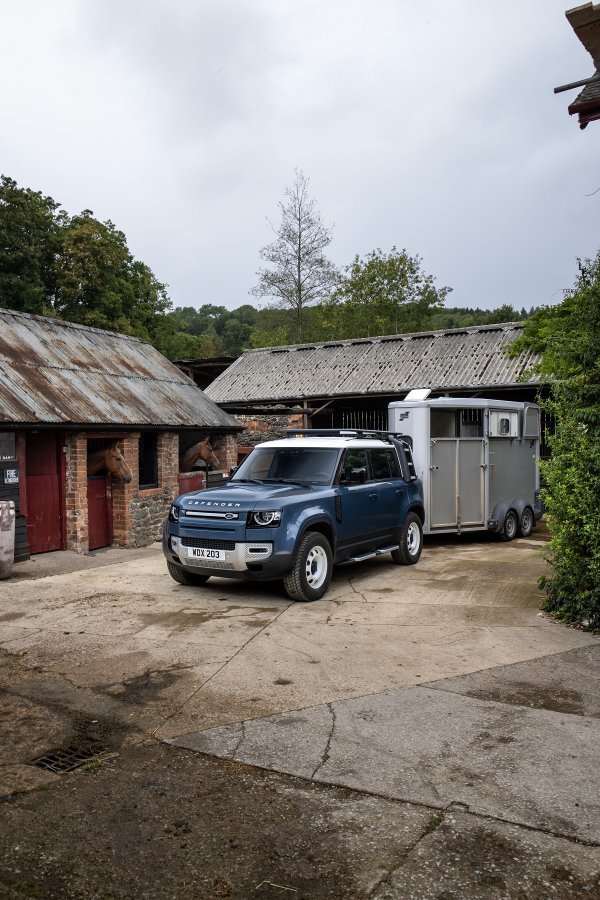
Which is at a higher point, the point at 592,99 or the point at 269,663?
Answer: the point at 592,99

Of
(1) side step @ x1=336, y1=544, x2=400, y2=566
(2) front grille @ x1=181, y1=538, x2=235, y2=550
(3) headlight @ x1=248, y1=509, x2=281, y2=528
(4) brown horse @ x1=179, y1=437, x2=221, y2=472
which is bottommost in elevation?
(1) side step @ x1=336, y1=544, x2=400, y2=566

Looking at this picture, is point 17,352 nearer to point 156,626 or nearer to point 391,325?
point 156,626

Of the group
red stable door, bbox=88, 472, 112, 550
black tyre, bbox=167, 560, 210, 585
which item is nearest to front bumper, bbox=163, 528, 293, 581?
black tyre, bbox=167, 560, 210, 585

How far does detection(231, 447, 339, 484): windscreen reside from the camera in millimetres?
9531

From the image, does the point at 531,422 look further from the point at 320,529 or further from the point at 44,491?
the point at 44,491

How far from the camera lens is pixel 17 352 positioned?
13148 millimetres

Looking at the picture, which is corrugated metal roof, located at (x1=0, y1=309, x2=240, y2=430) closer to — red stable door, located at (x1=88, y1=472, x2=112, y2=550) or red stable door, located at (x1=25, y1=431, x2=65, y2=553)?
red stable door, located at (x1=25, y1=431, x2=65, y2=553)

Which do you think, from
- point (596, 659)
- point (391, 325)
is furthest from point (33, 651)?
point (391, 325)

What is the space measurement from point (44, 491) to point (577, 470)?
883cm

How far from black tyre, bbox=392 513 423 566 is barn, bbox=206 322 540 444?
28.0ft

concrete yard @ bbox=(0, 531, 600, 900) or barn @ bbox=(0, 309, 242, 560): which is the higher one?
barn @ bbox=(0, 309, 242, 560)

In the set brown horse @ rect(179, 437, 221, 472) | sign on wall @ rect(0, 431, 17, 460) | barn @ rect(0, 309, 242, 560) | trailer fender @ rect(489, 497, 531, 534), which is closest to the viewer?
Result: sign on wall @ rect(0, 431, 17, 460)

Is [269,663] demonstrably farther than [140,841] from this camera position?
Yes

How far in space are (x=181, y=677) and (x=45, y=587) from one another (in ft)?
15.2
